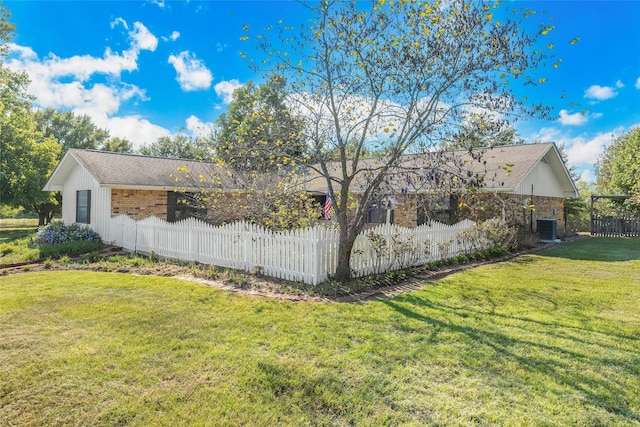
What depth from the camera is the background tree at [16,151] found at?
2111cm

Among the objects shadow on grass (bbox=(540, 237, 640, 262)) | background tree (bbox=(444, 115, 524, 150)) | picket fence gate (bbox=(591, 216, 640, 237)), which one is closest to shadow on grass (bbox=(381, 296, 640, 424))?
background tree (bbox=(444, 115, 524, 150))

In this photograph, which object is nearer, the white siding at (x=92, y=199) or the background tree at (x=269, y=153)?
the background tree at (x=269, y=153)

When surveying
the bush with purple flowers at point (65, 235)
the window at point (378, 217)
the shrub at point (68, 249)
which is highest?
the window at point (378, 217)

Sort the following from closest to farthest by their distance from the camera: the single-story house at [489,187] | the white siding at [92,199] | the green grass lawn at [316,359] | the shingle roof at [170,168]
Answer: the green grass lawn at [316,359] → the single-story house at [489,187] → the shingle roof at [170,168] → the white siding at [92,199]

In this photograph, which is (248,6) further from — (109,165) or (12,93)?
(12,93)

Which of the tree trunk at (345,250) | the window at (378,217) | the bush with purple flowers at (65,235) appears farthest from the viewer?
the window at (378,217)

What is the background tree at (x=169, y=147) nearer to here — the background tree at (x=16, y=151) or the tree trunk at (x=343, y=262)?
the background tree at (x=16, y=151)

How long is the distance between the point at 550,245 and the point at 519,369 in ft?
45.7

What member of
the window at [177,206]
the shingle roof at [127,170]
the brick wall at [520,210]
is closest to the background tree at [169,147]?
the shingle roof at [127,170]

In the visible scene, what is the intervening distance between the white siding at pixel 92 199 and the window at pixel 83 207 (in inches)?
8.5

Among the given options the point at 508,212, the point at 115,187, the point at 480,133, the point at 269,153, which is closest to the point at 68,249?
the point at 115,187

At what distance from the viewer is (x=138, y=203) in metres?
14.1

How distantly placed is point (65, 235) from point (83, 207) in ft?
6.49

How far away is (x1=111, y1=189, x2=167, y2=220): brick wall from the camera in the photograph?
13.5m
